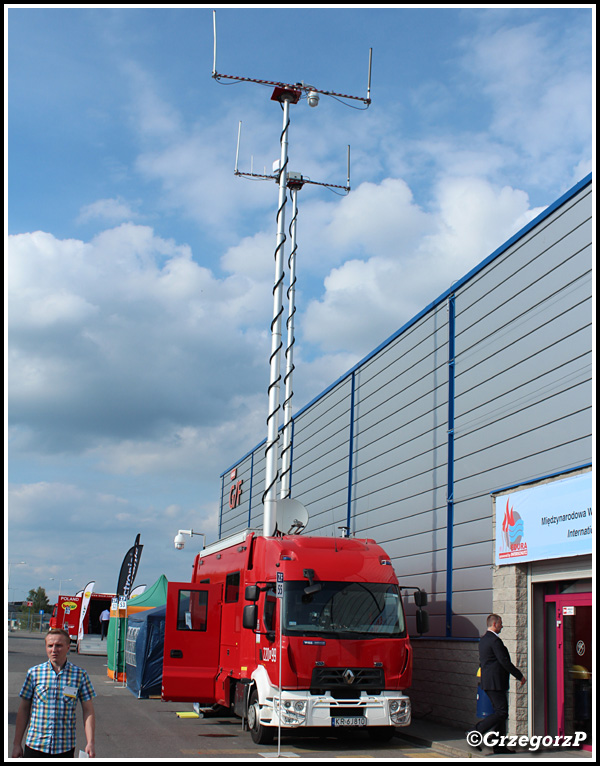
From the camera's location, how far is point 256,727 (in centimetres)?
1261

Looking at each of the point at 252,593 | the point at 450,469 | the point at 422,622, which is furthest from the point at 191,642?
the point at 450,469

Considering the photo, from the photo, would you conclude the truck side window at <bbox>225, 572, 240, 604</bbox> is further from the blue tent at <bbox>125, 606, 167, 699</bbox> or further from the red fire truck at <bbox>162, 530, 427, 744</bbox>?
the blue tent at <bbox>125, 606, 167, 699</bbox>

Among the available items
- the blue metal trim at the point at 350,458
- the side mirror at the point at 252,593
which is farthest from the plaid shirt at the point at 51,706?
the blue metal trim at the point at 350,458

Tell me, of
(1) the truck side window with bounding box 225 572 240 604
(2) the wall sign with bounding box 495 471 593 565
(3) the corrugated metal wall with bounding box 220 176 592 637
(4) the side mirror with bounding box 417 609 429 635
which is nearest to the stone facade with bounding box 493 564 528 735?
(2) the wall sign with bounding box 495 471 593 565

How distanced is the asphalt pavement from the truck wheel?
0.42 feet

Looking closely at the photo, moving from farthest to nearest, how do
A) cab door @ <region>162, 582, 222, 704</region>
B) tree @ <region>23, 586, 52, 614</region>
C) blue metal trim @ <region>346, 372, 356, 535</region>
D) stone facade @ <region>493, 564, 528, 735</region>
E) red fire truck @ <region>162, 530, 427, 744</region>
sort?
tree @ <region>23, 586, 52, 614</region> → blue metal trim @ <region>346, 372, 356, 535</region> → cab door @ <region>162, 582, 222, 704</region> → stone facade @ <region>493, 564, 528, 735</region> → red fire truck @ <region>162, 530, 427, 744</region>

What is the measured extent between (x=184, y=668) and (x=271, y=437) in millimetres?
5256

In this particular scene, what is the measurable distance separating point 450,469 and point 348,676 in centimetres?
546

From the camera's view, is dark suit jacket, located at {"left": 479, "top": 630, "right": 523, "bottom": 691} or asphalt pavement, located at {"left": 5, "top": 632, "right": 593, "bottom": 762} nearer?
asphalt pavement, located at {"left": 5, "top": 632, "right": 593, "bottom": 762}

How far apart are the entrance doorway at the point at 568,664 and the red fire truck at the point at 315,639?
7.00 ft

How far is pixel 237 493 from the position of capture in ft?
126

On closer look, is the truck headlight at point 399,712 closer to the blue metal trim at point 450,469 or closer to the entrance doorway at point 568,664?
the entrance doorway at point 568,664

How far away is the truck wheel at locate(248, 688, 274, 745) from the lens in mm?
12391

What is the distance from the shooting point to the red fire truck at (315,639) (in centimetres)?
1205
